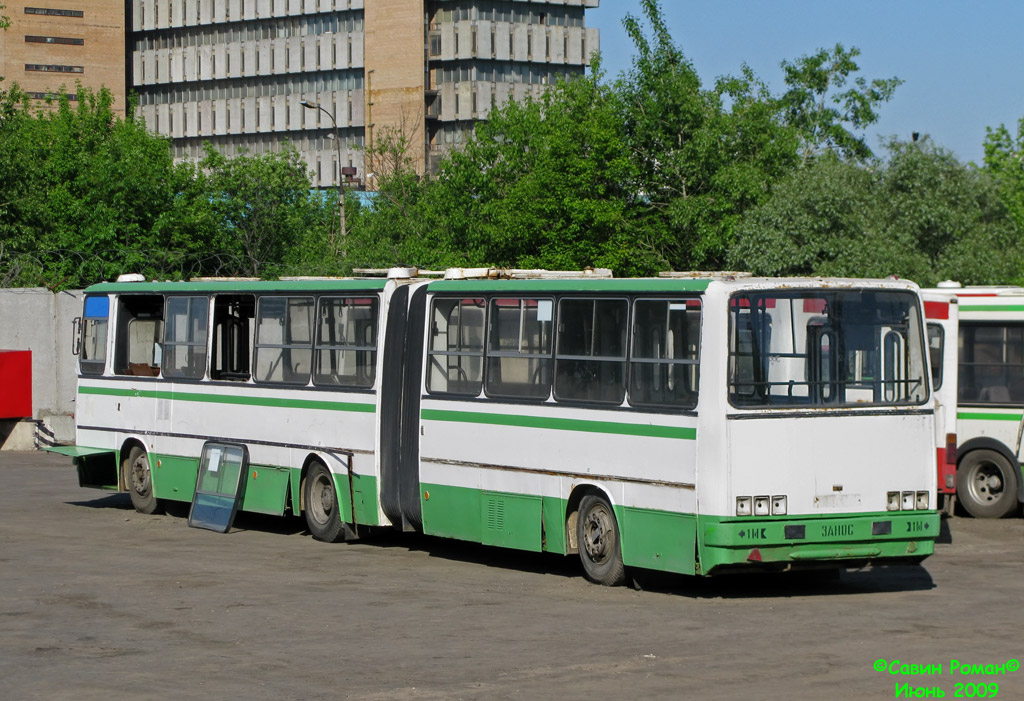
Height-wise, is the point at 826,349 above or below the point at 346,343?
below

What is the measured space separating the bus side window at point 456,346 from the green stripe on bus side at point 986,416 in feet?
25.1

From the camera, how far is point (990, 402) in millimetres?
20641

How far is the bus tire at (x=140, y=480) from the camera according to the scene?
21.1 m

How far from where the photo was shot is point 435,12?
369 ft

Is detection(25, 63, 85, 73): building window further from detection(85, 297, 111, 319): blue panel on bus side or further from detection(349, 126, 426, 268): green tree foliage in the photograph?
detection(85, 297, 111, 319): blue panel on bus side

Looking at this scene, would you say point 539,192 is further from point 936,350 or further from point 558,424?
point 558,424

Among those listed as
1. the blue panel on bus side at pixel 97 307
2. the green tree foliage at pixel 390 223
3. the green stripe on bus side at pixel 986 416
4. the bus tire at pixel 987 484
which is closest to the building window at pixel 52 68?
the green tree foliage at pixel 390 223

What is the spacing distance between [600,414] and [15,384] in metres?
19.7

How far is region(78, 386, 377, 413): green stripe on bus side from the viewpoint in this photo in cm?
1750

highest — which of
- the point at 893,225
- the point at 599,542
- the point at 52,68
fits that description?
the point at 52,68

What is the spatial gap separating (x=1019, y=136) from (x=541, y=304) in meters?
71.6

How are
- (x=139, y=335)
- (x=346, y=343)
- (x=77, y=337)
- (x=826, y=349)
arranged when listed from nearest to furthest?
1. (x=826, y=349)
2. (x=346, y=343)
3. (x=139, y=335)
4. (x=77, y=337)

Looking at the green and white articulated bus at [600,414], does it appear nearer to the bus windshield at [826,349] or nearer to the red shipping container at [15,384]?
the bus windshield at [826,349]

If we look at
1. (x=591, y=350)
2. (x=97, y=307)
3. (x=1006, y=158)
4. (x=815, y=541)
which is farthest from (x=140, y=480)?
(x=1006, y=158)
